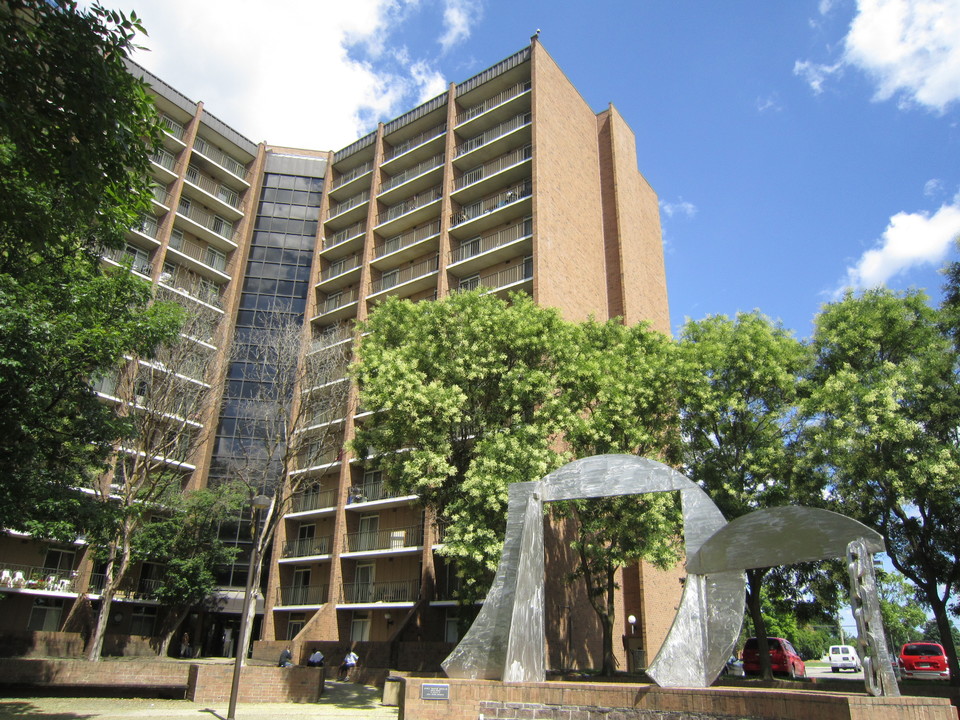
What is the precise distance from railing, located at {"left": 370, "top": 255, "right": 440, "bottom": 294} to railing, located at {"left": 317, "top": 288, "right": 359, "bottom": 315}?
1677 millimetres

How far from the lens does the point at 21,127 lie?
7.34 metres

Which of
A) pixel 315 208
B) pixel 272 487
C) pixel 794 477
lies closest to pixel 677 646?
pixel 794 477

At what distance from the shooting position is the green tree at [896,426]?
17.7 meters

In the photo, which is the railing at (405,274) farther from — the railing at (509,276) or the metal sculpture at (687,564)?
the metal sculpture at (687,564)

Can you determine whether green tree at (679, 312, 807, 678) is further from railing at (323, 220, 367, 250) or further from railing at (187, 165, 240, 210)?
railing at (187, 165, 240, 210)

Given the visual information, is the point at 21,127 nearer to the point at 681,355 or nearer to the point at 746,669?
the point at 681,355

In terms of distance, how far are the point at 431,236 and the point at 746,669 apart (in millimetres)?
24886

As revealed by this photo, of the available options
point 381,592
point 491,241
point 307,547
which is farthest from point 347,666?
point 491,241

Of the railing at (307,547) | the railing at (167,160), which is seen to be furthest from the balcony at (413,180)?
the railing at (307,547)

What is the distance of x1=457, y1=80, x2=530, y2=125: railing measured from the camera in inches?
1419

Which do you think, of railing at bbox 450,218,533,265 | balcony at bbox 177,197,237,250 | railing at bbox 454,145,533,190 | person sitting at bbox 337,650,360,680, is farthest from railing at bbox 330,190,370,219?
person sitting at bbox 337,650,360,680

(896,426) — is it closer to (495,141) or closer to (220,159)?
(495,141)

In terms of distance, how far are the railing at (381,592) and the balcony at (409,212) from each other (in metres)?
19.8

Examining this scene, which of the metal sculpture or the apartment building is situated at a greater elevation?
the apartment building
